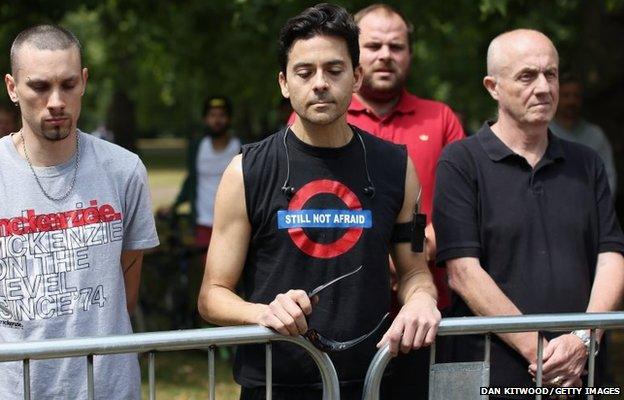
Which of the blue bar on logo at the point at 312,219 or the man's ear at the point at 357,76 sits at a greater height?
the man's ear at the point at 357,76

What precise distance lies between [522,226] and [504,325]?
0.59 metres

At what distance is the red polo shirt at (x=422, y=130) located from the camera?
4.06m

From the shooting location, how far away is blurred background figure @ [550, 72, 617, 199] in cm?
673

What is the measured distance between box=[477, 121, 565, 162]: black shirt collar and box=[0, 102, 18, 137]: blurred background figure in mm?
4108

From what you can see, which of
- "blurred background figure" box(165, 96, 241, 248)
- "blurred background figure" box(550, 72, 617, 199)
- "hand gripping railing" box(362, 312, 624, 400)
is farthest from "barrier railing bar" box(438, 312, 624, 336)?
"blurred background figure" box(165, 96, 241, 248)

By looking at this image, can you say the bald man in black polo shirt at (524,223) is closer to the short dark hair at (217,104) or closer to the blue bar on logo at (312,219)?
the blue bar on logo at (312,219)

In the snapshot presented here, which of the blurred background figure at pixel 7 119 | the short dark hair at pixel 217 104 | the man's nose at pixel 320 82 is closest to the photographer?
the man's nose at pixel 320 82

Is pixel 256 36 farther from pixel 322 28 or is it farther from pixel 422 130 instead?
pixel 322 28

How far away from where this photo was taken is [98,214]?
311 cm

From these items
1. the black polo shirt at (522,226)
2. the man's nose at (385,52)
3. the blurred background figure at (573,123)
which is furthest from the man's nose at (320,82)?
the blurred background figure at (573,123)

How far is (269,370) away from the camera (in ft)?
9.66

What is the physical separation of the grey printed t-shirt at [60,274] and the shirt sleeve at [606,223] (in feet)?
5.75

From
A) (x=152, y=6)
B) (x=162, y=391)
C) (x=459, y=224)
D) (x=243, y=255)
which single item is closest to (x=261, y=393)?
(x=243, y=255)

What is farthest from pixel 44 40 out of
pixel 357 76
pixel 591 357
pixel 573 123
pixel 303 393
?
pixel 573 123
